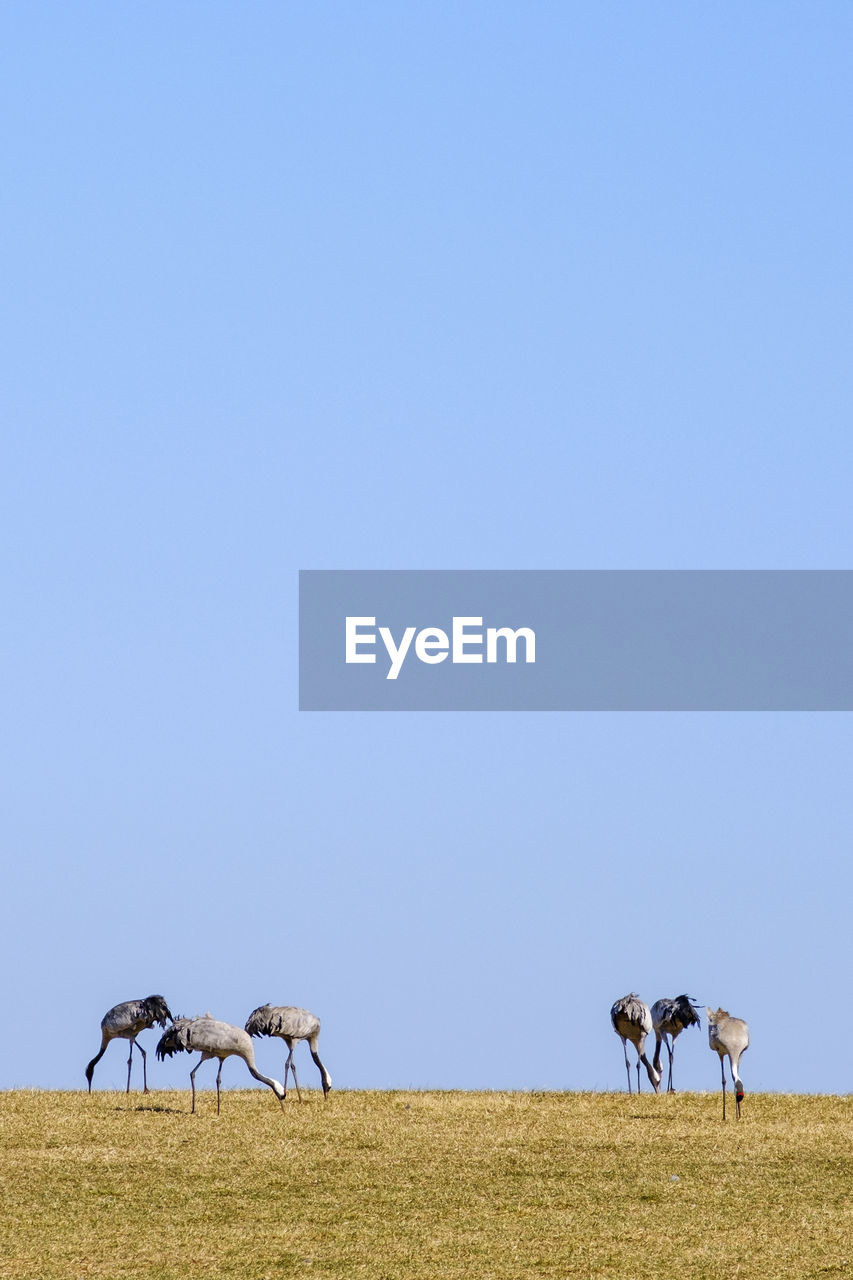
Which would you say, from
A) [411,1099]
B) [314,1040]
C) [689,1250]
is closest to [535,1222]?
[689,1250]

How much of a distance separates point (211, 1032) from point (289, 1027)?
298 cm

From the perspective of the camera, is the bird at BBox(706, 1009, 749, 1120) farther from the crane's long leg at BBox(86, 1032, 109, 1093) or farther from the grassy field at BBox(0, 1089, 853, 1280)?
the crane's long leg at BBox(86, 1032, 109, 1093)

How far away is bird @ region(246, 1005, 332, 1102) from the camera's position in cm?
3450

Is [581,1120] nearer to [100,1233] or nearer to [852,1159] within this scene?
[852,1159]

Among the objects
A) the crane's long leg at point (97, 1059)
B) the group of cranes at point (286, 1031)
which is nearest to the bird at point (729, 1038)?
the group of cranes at point (286, 1031)

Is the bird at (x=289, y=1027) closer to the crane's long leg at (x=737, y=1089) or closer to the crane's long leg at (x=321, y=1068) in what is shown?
the crane's long leg at (x=321, y=1068)

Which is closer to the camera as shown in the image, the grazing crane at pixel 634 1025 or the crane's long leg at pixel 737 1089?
the crane's long leg at pixel 737 1089

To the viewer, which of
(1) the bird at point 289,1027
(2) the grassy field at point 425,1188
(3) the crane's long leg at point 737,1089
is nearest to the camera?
(2) the grassy field at point 425,1188

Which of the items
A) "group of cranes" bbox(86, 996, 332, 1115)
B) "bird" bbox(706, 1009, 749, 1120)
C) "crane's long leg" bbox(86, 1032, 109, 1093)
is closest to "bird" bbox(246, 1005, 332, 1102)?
"group of cranes" bbox(86, 996, 332, 1115)

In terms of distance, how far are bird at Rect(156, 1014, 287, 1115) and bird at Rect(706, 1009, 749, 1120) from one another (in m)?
8.23

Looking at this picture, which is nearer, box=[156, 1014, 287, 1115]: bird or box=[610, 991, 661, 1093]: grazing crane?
box=[156, 1014, 287, 1115]: bird

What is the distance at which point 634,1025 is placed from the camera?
119ft

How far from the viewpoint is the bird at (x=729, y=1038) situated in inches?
1253

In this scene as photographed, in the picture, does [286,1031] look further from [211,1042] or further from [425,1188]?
[425,1188]
